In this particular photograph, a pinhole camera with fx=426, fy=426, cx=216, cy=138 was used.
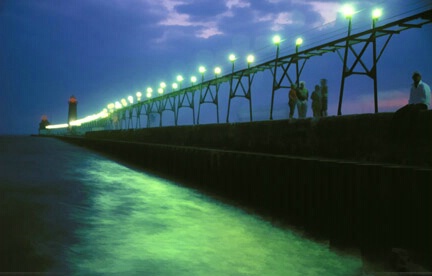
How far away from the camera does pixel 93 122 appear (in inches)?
7525

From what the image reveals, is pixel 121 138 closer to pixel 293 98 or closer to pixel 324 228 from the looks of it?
A: pixel 293 98

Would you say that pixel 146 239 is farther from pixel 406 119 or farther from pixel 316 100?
pixel 316 100

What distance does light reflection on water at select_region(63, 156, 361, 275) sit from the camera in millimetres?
6508

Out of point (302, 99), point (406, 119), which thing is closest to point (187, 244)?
point (406, 119)

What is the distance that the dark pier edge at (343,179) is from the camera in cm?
611

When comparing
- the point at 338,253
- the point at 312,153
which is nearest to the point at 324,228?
the point at 338,253

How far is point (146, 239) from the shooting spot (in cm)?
834

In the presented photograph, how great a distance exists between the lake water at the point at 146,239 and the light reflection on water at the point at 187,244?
15 mm

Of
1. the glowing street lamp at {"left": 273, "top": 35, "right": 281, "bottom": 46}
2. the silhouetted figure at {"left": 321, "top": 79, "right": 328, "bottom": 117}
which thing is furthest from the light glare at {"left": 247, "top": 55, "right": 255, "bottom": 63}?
the silhouetted figure at {"left": 321, "top": 79, "right": 328, "bottom": 117}

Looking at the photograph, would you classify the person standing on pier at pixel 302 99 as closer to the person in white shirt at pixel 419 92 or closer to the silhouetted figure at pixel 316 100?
the silhouetted figure at pixel 316 100

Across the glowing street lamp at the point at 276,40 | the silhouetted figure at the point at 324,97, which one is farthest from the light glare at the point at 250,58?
the silhouetted figure at the point at 324,97

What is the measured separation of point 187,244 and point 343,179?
3123 millimetres

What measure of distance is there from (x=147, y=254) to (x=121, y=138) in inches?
1457

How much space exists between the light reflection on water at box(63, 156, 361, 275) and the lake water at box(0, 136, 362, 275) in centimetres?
2
